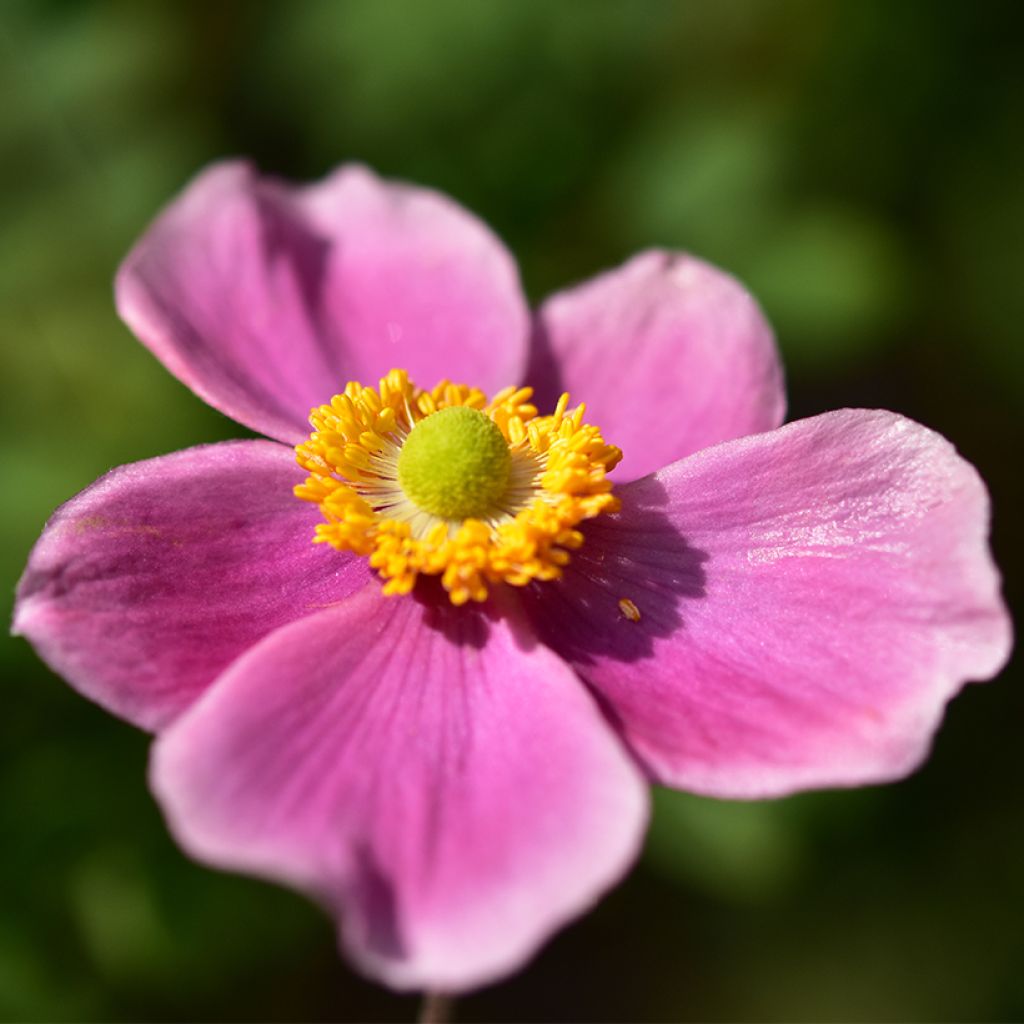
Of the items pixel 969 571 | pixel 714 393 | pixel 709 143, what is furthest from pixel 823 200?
pixel 969 571

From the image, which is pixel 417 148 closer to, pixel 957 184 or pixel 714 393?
pixel 714 393

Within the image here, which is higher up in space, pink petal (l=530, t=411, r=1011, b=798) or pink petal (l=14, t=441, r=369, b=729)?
pink petal (l=14, t=441, r=369, b=729)

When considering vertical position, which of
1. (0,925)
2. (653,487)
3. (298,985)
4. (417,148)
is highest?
(417,148)

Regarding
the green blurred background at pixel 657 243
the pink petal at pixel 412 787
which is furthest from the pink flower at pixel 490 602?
the green blurred background at pixel 657 243

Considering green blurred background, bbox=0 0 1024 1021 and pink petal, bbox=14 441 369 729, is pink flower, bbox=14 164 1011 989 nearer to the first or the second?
pink petal, bbox=14 441 369 729

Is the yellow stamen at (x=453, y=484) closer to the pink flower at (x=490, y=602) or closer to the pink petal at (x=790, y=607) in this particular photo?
the pink flower at (x=490, y=602)

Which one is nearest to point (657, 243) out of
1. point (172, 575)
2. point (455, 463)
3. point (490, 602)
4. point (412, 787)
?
point (455, 463)

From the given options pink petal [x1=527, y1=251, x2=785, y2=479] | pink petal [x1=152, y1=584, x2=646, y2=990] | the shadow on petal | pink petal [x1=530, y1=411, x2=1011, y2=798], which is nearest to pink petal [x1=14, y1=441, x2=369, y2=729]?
pink petal [x1=152, y1=584, x2=646, y2=990]

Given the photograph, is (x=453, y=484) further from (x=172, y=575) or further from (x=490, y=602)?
(x=172, y=575)
